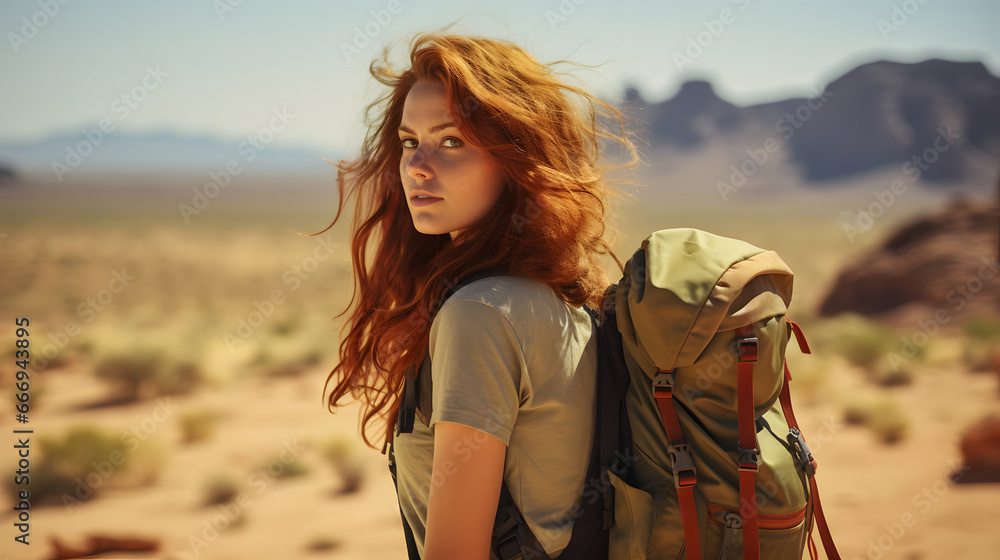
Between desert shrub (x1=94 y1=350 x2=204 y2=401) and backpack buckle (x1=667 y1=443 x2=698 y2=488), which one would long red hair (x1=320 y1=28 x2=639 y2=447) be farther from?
desert shrub (x1=94 y1=350 x2=204 y2=401)

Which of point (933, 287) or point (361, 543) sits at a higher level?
point (361, 543)

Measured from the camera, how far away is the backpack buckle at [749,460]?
1461 millimetres

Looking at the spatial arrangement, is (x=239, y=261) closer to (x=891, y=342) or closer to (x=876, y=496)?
(x=891, y=342)

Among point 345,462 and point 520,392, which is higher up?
point 520,392

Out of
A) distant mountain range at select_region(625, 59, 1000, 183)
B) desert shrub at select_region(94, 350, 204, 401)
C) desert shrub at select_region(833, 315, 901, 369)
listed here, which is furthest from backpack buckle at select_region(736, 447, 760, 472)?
distant mountain range at select_region(625, 59, 1000, 183)

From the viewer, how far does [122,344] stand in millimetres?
11141

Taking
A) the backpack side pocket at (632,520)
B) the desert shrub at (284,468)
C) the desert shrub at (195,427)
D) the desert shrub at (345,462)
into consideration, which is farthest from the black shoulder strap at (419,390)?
the desert shrub at (195,427)

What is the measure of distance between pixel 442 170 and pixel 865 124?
3362 inches

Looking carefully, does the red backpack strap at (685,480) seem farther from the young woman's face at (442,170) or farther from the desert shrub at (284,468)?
the desert shrub at (284,468)

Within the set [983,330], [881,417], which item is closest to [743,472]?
[881,417]

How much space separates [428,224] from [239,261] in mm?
34973

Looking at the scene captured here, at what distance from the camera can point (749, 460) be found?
1.46m

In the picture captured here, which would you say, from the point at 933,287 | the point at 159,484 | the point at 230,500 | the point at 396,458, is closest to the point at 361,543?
the point at 230,500

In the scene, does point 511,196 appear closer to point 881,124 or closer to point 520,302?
point 520,302
